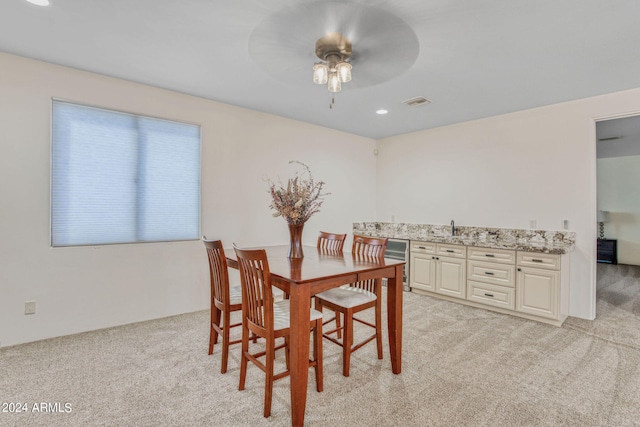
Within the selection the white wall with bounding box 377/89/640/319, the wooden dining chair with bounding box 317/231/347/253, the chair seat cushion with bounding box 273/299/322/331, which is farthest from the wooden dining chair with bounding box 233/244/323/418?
the white wall with bounding box 377/89/640/319

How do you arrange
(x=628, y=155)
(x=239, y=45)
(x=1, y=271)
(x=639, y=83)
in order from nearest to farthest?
(x=239, y=45)
(x=1, y=271)
(x=639, y=83)
(x=628, y=155)

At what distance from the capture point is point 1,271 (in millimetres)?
2727

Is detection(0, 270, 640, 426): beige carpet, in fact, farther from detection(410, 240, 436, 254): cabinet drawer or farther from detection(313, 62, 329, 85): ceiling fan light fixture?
detection(313, 62, 329, 85): ceiling fan light fixture

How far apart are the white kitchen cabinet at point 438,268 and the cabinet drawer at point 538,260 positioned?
0.65 metres

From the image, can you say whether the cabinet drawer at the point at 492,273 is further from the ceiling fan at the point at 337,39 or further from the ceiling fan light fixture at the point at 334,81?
the ceiling fan light fixture at the point at 334,81

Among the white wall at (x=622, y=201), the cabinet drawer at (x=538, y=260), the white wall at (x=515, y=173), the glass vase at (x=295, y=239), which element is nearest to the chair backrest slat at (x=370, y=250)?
the glass vase at (x=295, y=239)

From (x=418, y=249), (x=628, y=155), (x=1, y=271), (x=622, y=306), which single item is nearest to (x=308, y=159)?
(x=418, y=249)

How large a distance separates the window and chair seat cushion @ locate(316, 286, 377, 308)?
1.98m

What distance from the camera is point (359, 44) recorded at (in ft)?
7.49

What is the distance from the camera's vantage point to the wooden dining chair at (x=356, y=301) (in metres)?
2.36

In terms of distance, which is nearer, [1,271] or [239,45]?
[239,45]

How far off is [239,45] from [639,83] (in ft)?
12.8

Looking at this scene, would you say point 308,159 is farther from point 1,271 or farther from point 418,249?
point 1,271

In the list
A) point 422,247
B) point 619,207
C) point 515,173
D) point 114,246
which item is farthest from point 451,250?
point 619,207
